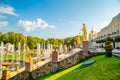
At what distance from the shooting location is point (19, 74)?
22.0 meters

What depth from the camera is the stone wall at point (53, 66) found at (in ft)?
72.6

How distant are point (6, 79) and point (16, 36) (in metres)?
61.1

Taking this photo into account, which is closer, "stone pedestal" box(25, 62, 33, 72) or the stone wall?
"stone pedestal" box(25, 62, 33, 72)

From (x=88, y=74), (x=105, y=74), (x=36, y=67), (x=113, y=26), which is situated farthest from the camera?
(x=113, y=26)

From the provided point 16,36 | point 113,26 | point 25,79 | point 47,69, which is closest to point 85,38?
point 47,69

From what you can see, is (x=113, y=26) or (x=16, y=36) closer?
(x=113, y=26)

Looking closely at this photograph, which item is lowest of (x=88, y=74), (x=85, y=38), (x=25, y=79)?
(x=25, y=79)

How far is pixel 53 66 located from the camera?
2298cm

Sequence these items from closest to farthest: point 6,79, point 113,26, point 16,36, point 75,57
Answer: point 6,79, point 75,57, point 113,26, point 16,36

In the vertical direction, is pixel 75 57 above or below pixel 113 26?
below

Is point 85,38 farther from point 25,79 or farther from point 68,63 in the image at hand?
point 25,79

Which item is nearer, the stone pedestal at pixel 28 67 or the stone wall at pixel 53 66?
the stone pedestal at pixel 28 67

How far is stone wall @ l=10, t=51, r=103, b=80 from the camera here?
22.1 m

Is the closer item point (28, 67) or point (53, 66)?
point (28, 67)
